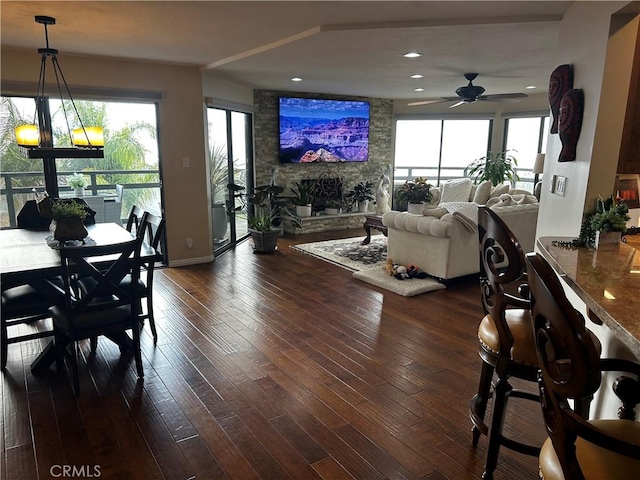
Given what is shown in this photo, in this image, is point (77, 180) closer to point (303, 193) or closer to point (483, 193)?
point (303, 193)

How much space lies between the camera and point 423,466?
2.06 m

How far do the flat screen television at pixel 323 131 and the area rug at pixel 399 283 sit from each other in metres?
3.33

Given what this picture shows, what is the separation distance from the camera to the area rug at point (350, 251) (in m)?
5.62

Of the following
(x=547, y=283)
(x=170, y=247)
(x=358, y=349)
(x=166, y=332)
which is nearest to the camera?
(x=547, y=283)

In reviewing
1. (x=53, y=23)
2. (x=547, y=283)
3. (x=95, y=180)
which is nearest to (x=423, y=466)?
(x=547, y=283)

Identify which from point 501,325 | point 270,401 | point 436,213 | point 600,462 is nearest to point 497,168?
point 436,213

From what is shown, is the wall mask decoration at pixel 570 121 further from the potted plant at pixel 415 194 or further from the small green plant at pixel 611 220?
the potted plant at pixel 415 194

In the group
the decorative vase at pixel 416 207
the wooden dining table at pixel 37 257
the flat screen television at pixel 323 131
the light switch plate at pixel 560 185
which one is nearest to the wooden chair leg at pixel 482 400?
the light switch plate at pixel 560 185

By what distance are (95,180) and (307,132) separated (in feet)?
12.5

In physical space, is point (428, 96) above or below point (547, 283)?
above

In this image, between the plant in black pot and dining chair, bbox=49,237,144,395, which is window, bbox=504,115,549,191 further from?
dining chair, bbox=49,237,144,395

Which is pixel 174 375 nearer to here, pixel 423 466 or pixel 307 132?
pixel 423 466

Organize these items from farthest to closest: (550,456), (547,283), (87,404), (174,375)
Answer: (174,375), (87,404), (550,456), (547,283)

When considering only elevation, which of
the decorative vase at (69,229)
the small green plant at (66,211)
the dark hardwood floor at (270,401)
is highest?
the small green plant at (66,211)
